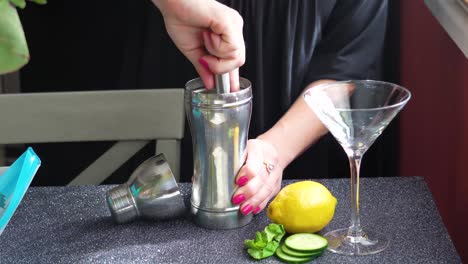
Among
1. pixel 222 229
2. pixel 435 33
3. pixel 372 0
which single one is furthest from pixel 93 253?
pixel 435 33

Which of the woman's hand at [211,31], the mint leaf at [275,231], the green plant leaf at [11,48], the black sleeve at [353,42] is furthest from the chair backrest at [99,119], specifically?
the green plant leaf at [11,48]

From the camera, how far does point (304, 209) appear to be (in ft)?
3.35

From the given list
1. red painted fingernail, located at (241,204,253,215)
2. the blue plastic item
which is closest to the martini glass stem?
red painted fingernail, located at (241,204,253,215)

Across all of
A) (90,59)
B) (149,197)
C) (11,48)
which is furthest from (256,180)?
(90,59)

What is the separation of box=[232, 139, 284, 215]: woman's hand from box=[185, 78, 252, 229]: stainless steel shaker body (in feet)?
0.03

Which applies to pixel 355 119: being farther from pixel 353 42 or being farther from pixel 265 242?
pixel 353 42

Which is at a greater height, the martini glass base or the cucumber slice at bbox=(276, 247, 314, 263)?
the cucumber slice at bbox=(276, 247, 314, 263)

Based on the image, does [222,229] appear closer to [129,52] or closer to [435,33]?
[435,33]

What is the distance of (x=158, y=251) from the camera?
1.01 meters

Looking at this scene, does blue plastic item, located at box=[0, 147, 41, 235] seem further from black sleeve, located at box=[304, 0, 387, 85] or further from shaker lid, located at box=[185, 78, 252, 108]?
black sleeve, located at box=[304, 0, 387, 85]

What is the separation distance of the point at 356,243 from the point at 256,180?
6.6 inches

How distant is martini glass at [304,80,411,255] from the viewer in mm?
946

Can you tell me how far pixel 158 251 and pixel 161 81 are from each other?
0.86 m

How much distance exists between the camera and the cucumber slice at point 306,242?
0.97m
